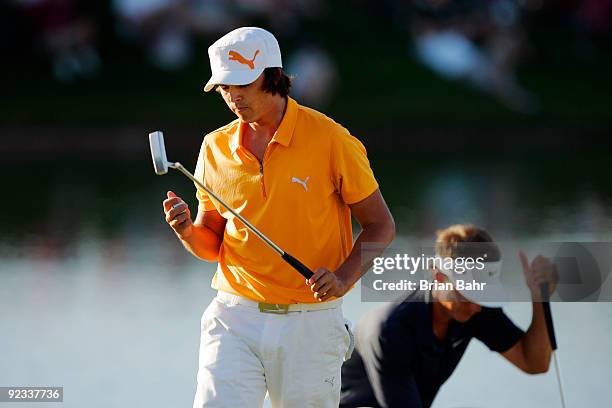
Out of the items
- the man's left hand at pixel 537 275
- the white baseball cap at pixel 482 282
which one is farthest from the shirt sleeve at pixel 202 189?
the man's left hand at pixel 537 275

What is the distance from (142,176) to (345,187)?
1364cm

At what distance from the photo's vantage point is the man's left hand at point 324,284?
3.95 m

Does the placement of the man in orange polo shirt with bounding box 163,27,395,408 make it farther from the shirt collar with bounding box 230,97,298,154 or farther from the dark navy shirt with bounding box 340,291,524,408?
the dark navy shirt with bounding box 340,291,524,408

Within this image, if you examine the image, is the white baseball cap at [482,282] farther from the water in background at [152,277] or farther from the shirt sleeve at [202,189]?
the water in background at [152,277]

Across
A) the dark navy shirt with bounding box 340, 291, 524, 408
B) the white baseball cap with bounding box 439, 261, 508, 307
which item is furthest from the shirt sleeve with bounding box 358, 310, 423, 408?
the white baseball cap with bounding box 439, 261, 508, 307

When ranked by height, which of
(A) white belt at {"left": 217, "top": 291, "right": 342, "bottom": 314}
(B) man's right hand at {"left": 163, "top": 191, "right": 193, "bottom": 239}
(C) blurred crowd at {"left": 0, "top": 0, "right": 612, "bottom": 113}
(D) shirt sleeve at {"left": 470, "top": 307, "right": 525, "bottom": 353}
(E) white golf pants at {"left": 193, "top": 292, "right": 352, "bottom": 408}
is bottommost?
(E) white golf pants at {"left": 193, "top": 292, "right": 352, "bottom": 408}

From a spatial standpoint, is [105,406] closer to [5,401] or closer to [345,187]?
[5,401]

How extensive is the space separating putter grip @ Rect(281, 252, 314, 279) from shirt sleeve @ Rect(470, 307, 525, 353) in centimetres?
100

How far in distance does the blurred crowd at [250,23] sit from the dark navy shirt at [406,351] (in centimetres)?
1894

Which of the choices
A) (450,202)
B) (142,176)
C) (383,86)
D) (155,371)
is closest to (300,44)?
(383,86)

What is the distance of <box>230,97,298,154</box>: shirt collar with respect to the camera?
13.4 feet

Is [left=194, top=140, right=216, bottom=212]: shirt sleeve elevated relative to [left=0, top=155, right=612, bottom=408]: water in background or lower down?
lower down

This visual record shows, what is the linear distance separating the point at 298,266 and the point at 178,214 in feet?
1.41

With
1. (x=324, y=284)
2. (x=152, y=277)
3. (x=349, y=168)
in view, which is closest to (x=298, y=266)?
(x=324, y=284)
